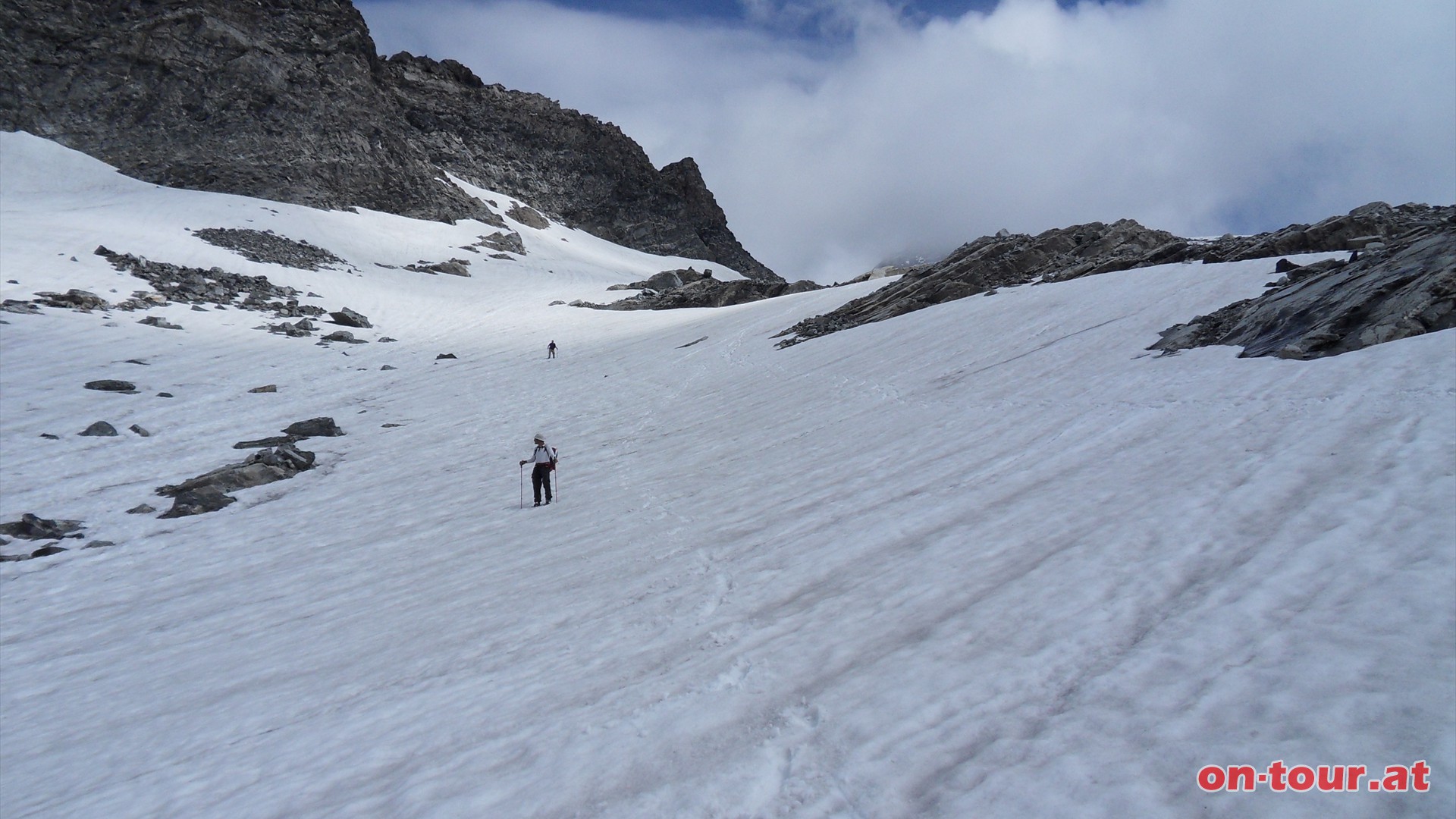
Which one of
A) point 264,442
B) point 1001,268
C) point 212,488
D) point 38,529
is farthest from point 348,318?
point 1001,268

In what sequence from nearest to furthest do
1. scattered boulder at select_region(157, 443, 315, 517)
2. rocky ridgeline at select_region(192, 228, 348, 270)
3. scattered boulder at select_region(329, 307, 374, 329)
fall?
scattered boulder at select_region(157, 443, 315, 517)
scattered boulder at select_region(329, 307, 374, 329)
rocky ridgeline at select_region(192, 228, 348, 270)

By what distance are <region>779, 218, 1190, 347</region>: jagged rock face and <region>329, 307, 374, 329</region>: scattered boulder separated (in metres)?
23.7

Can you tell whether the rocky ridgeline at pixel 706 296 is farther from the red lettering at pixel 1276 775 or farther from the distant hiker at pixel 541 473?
the red lettering at pixel 1276 775

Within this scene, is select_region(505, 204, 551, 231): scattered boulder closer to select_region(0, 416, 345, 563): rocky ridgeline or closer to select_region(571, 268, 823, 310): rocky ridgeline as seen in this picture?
select_region(571, 268, 823, 310): rocky ridgeline

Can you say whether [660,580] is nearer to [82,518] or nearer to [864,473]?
[864,473]

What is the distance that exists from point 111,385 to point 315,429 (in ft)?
25.9

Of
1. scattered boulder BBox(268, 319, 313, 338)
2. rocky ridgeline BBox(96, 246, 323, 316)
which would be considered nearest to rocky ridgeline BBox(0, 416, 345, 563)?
scattered boulder BBox(268, 319, 313, 338)

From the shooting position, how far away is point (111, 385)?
21312mm

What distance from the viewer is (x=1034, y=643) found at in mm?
4215

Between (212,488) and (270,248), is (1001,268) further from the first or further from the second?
(270,248)

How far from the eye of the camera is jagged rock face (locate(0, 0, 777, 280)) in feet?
199

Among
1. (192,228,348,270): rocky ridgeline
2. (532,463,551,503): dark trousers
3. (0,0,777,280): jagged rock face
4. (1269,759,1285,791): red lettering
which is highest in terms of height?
(0,0,777,280): jagged rock face

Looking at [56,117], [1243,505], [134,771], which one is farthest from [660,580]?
[56,117]
